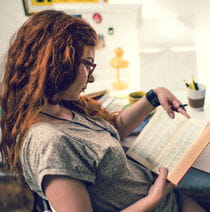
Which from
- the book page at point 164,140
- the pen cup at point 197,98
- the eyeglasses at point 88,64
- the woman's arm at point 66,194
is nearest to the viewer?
the woman's arm at point 66,194

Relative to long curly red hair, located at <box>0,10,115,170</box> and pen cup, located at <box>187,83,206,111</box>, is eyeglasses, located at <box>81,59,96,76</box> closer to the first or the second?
long curly red hair, located at <box>0,10,115,170</box>

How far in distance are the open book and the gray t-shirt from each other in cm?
6

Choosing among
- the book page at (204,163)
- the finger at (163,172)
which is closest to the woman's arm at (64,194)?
the finger at (163,172)

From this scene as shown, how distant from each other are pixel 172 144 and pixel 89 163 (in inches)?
13.6

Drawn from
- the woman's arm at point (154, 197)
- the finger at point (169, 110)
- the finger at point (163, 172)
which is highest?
the finger at point (169, 110)

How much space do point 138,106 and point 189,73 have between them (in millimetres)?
548

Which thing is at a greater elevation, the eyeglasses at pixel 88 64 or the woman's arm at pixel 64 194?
the eyeglasses at pixel 88 64

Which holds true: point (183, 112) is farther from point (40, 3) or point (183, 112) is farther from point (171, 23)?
point (40, 3)

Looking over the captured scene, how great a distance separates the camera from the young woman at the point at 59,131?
551 mm

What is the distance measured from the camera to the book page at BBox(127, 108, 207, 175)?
0.78m

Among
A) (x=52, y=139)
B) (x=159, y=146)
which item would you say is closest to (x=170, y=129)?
(x=159, y=146)

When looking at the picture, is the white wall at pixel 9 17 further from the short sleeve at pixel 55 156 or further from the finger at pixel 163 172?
the finger at pixel 163 172

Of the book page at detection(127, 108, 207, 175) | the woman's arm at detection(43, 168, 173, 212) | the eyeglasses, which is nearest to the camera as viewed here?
the woman's arm at detection(43, 168, 173, 212)

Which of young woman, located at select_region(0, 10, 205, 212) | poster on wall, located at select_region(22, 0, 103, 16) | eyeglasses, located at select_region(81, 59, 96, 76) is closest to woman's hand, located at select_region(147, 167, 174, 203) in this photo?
young woman, located at select_region(0, 10, 205, 212)
